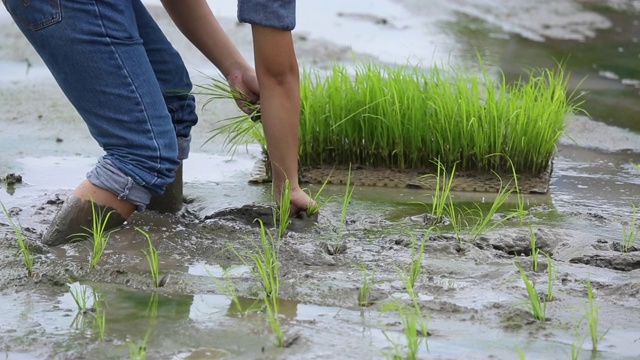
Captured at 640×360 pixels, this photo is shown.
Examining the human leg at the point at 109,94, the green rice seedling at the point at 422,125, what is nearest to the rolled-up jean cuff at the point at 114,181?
the human leg at the point at 109,94

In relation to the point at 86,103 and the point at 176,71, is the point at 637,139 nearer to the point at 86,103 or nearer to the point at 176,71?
the point at 176,71

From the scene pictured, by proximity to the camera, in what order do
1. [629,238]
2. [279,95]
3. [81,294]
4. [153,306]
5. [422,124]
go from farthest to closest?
1. [422,124]
2. [279,95]
3. [629,238]
4. [81,294]
5. [153,306]

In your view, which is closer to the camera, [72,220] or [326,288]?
[326,288]

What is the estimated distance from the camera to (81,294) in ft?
9.65

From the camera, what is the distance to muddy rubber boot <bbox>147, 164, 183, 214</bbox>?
12.8 feet

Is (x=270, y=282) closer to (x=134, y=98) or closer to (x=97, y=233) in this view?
(x=97, y=233)

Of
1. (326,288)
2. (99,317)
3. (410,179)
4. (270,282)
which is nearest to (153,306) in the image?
(99,317)

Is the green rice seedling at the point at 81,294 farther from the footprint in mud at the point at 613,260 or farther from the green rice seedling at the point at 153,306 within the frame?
the footprint in mud at the point at 613,260

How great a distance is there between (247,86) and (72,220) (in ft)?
2.85

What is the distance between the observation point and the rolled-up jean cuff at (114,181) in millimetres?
3359

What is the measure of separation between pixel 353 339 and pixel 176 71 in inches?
61.7

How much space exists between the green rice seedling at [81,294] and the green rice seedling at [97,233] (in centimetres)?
14

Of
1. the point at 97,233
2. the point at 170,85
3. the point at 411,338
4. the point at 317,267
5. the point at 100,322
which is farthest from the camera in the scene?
the point at 170,85

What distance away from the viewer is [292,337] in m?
2.56
